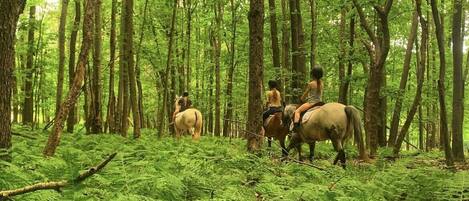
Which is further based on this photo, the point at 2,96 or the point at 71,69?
the point at 71,69

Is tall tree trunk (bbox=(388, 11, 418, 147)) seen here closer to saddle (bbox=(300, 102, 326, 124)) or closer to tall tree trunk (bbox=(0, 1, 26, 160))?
saddle (bbox=(300, 102, 326, 124))

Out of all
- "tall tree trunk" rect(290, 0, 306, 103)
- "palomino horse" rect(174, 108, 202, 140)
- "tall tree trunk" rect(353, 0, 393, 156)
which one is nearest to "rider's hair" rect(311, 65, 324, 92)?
"tall tree trunk" rect(353, 0, 393, 156)

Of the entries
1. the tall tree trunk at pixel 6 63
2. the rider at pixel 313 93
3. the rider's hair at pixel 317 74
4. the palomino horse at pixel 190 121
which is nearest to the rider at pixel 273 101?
the rider at pixel 313 93

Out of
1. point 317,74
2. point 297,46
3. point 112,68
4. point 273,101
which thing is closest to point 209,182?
point 317,74

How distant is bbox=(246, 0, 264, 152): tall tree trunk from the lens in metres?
12.2

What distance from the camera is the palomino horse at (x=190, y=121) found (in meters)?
20.5

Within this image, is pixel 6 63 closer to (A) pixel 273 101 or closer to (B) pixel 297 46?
(A) pixel 273 101

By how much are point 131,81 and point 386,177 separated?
1303cm

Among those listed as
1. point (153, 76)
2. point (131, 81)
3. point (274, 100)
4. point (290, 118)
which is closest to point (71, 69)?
point (131, 81)

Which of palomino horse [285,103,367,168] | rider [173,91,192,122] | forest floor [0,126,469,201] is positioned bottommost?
forest floor [0,126,469,201]

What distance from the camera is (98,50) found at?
19.1 metres

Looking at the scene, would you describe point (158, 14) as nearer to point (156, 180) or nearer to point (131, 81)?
point (131, 81)

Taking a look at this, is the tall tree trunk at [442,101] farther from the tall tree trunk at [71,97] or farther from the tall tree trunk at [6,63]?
the tall tree trunk at [6,63]

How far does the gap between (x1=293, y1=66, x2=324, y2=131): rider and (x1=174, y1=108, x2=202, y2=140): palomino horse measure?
27.5 feet
